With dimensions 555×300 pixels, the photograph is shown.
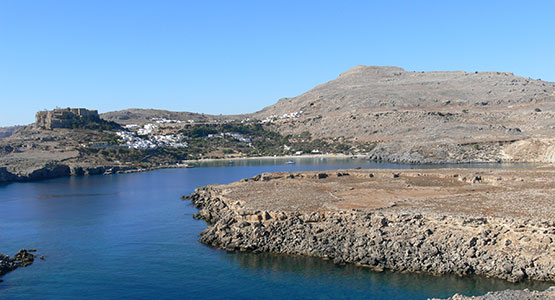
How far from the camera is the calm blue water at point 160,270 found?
23.9 meters

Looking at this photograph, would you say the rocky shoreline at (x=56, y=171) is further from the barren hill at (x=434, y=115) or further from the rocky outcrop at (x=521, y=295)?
the rocky outcrop at (x=521, y=295)

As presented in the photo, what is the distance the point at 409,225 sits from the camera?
91.6 ft

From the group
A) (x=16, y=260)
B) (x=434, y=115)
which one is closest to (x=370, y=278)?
Answer: (x=16, y=260)

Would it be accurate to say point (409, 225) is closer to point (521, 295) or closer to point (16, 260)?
point (521, 295)

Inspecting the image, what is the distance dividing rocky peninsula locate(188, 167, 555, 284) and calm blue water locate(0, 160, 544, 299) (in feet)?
3.06

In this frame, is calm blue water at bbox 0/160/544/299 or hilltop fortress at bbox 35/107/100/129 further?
hilltop fortress at bbox 35/107/100/129

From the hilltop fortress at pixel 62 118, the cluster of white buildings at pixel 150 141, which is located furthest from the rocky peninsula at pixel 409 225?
the hilltop fortress at pixel 62 118

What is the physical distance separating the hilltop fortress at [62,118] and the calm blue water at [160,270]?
7647 centimetres

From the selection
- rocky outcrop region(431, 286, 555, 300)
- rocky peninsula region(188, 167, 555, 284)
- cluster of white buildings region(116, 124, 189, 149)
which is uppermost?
cluster of white buildings region(116, 124, 189, 149)

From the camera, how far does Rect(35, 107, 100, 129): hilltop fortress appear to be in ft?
385

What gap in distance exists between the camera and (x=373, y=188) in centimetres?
4162

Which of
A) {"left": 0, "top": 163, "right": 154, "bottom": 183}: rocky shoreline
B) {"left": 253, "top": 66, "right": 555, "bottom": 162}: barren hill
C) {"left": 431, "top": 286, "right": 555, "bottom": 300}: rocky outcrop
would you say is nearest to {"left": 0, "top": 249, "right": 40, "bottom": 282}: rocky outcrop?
{"left": 431, "top": 286, "right": 555, "bottom": 300}: rocky outcrop

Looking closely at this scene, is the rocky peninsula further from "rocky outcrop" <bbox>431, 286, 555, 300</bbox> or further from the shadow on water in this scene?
"rocky outcrop" <bbox>431, 286, 555, 300</bbox>

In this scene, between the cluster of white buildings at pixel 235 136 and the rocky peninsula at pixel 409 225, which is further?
the cluster of white buildings at pixel 235 136
